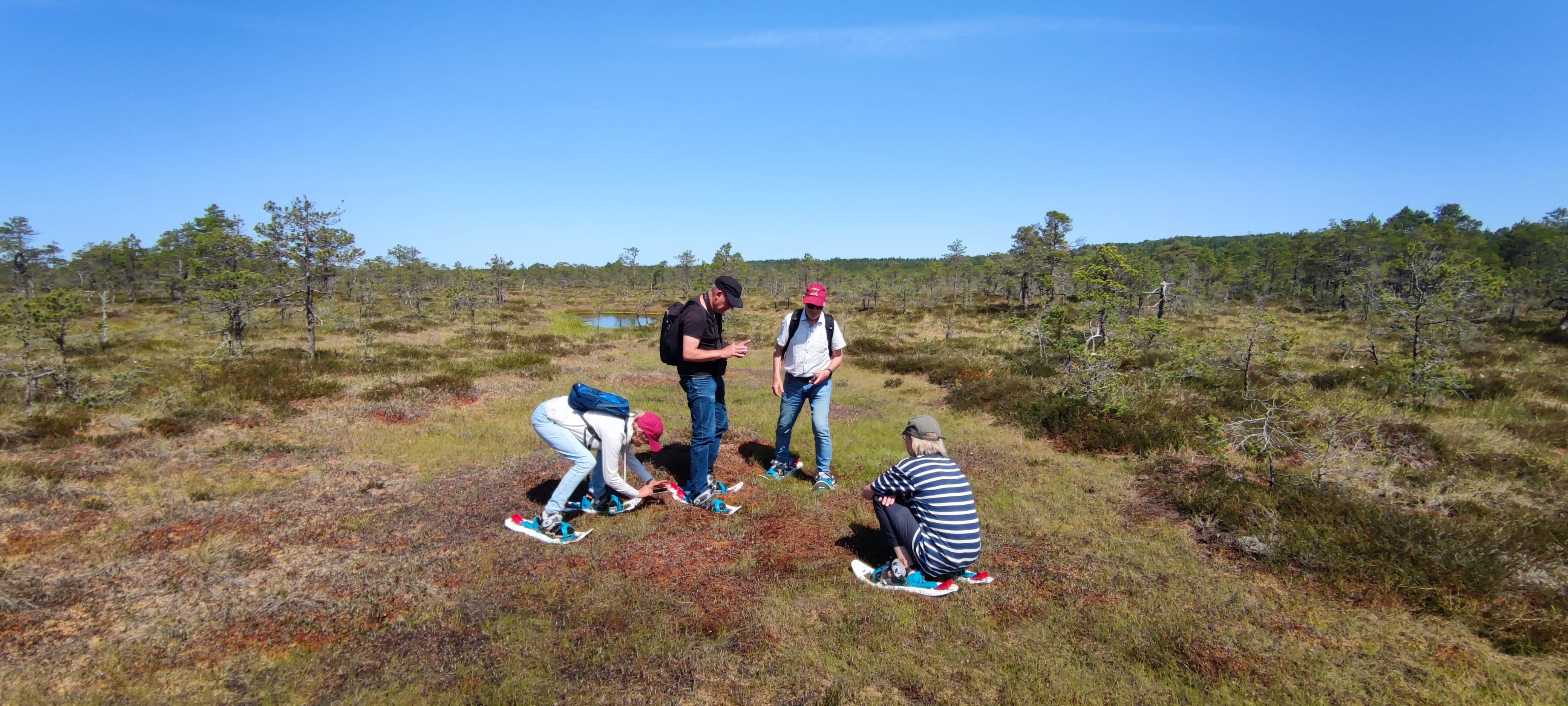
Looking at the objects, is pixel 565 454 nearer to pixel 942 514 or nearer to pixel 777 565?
pixel 777 565

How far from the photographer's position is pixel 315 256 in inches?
656

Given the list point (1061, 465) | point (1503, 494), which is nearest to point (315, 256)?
point (1061, 465)

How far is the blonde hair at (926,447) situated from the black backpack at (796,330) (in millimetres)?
2233

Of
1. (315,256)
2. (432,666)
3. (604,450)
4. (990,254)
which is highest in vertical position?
(990,254)

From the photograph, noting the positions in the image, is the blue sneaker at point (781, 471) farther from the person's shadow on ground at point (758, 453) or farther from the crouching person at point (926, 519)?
the crouching person at point (926, 519)

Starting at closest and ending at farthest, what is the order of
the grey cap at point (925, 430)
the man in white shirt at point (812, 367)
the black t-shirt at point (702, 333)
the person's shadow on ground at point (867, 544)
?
the grey cap at point (925, 430)
the person's shadow on ground at point (867, 544)
the black t-shirt at point (702, 333)
the man in white shirt at point (812, 367)

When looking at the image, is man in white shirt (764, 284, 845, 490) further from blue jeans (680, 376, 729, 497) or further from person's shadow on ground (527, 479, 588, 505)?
person's shadow on ground (527, 479, 588, 505)

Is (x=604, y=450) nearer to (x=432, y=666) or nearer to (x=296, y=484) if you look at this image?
(x=432, y=666)

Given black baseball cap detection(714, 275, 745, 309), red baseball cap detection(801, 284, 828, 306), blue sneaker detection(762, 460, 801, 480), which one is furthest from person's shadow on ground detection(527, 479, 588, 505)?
red baseball cap detection(801, 284, 828, 306)

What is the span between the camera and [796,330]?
6363 mm

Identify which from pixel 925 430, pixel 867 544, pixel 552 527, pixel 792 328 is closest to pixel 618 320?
pixel 792 328

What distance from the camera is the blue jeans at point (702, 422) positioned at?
Answer: 18.8ft

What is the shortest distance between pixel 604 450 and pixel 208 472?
525 cm

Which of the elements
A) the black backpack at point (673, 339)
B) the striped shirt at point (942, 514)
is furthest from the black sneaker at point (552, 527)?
the striped shirt at point (942, 514)
